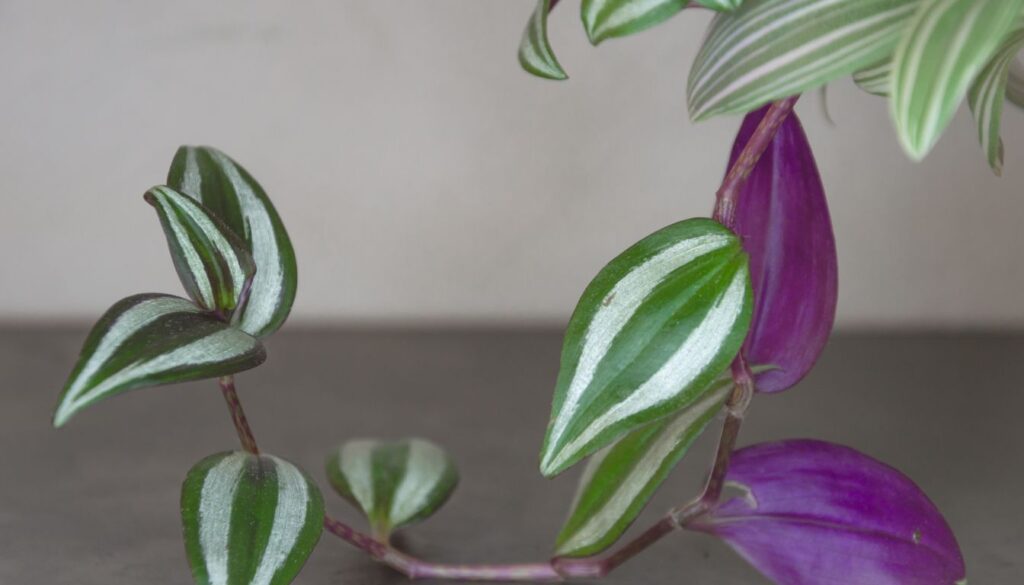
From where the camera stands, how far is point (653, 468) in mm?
444

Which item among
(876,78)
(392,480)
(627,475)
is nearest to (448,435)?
(392,480)

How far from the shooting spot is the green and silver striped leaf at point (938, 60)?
10.7 inches

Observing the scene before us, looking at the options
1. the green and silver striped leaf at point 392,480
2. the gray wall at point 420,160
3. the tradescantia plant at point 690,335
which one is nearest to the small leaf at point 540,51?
the tradescantia plant at point 690,335

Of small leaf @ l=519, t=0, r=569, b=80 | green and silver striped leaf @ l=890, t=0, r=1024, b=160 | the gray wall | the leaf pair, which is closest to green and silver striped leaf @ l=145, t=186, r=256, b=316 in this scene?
the leaf pair

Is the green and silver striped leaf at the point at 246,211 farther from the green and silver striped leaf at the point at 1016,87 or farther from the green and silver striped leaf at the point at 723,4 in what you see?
the green and silver striped leaf at the point at 1016,87

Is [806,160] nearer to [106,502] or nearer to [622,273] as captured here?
[622,273]

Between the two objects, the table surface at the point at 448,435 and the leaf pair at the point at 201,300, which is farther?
the table surface at the point at 448,435

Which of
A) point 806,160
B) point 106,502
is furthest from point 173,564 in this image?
point 806,160

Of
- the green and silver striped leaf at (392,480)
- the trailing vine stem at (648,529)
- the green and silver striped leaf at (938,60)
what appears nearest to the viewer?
the green and silver striped leaf at (938,60)

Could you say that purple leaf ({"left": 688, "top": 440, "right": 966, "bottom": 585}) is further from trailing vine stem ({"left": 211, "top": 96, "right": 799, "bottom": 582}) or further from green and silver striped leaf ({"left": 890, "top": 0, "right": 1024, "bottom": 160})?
green and silver striped leaf ({"left": 890, "top": 0, "right": 1024, "bottom": 160})

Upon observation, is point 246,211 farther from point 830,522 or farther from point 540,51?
point 830,522

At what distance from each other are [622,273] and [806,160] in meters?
0.14

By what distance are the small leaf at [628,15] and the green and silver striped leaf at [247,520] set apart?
196 millimetres

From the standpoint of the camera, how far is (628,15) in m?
0.32
